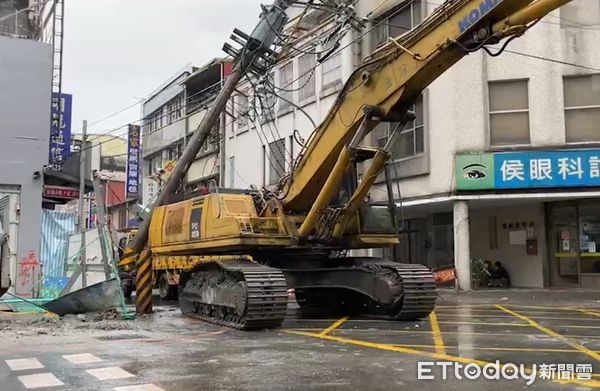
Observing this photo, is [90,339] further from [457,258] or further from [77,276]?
[457,258]

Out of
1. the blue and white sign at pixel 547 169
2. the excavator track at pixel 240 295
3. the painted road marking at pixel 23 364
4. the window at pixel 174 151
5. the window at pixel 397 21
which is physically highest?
the window at pixel 397 21

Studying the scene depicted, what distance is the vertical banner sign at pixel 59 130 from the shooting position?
22.2 metres

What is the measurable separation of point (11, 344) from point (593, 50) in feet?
59.3

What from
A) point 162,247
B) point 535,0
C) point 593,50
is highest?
point 593,50

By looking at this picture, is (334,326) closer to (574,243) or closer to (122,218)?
(574,243)

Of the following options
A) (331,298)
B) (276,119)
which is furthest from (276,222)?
(276,119)

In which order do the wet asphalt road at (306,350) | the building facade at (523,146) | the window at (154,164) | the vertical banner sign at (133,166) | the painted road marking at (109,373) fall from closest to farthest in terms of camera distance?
the wet asphalt road at (306,350) → the painted road marking at (109,373) → the building facade at (523,146) → the vertical banner sign at (133,166) → the window at (154,164)

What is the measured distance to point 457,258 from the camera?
2058cm

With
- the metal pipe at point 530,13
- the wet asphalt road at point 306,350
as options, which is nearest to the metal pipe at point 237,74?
the wet asphalt road at point 306,350

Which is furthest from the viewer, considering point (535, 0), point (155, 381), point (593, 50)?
point (593, 50)

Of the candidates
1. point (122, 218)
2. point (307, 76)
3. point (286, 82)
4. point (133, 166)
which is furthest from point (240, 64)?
point (122, 218)

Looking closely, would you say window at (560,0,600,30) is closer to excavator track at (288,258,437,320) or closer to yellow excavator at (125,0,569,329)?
yellow excavator at (125,0,569,329)

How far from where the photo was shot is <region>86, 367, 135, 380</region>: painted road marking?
724cm

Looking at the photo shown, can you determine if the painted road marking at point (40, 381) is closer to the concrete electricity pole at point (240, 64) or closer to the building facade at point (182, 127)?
the concrete electricity pole at point (240, 64)
